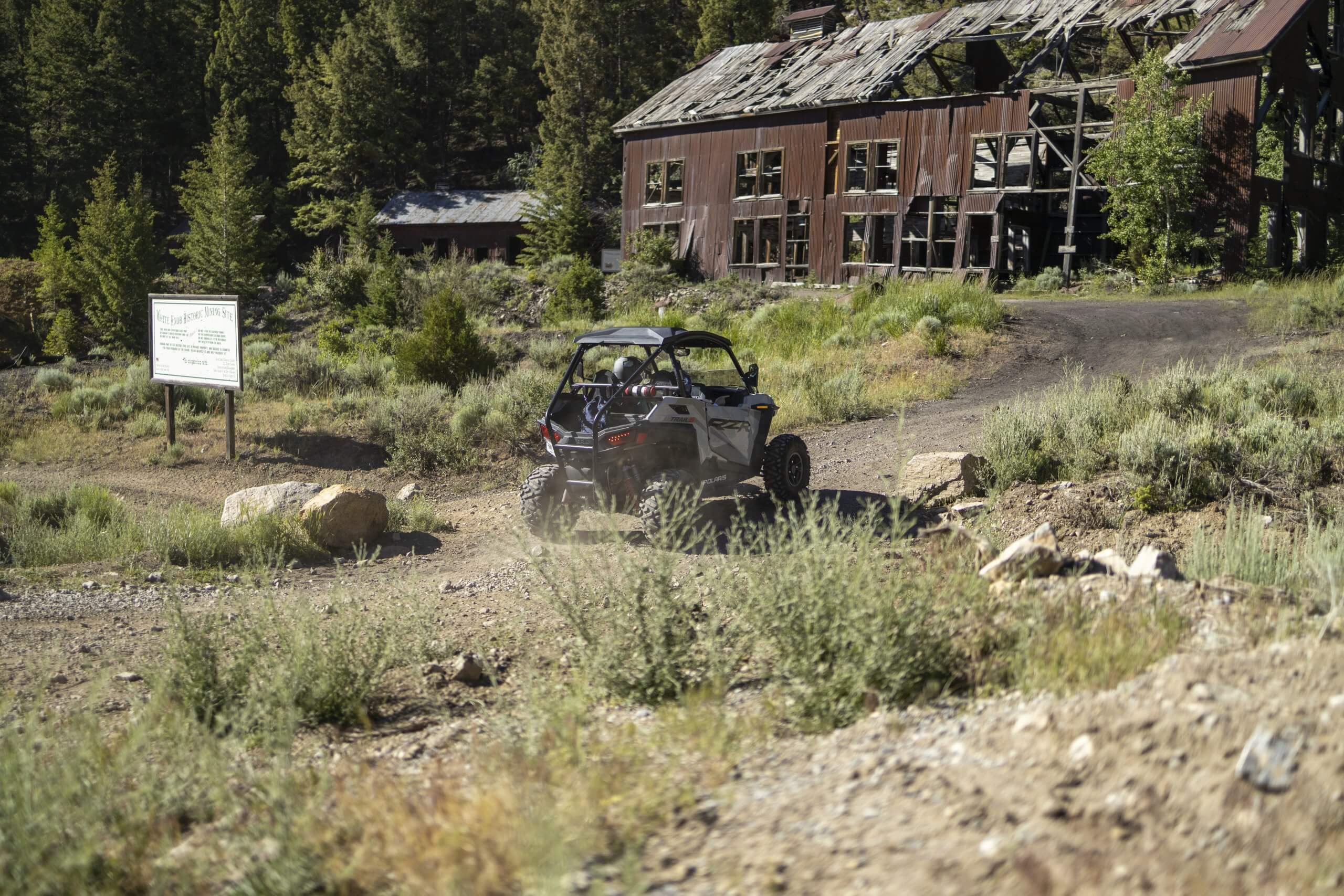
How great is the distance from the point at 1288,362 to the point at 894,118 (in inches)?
805

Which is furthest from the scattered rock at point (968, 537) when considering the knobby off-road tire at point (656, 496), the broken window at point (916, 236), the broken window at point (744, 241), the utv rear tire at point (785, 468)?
the broken window at point (744, 241)

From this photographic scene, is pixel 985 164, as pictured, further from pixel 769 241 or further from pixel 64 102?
pixel 64 102

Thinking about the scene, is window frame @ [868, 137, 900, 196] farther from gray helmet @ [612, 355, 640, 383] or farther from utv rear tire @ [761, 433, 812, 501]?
gray helmet @ [612, 355, 640, 383]

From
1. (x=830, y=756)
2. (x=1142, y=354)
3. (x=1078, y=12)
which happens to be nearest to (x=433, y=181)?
(x=1078, y=12)

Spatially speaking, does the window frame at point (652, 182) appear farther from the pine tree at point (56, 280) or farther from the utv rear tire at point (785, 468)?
the utv rear tire at point (785, 468)

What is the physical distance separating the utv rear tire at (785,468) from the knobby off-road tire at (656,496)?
3.67ft

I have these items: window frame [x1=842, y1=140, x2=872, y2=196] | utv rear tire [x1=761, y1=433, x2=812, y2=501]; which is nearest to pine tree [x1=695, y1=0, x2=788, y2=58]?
window frame [x1=842, y1=140, x2=872, y2=196]

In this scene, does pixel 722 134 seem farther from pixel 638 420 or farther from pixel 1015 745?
pixel 1015 745

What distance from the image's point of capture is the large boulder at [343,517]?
1054cm

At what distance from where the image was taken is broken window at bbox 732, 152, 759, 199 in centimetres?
3778

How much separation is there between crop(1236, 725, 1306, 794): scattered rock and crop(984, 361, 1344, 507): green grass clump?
21.6 ft

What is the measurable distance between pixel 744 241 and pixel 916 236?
254 inches

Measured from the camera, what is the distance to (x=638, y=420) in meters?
9.52

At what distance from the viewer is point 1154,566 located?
6.36m
